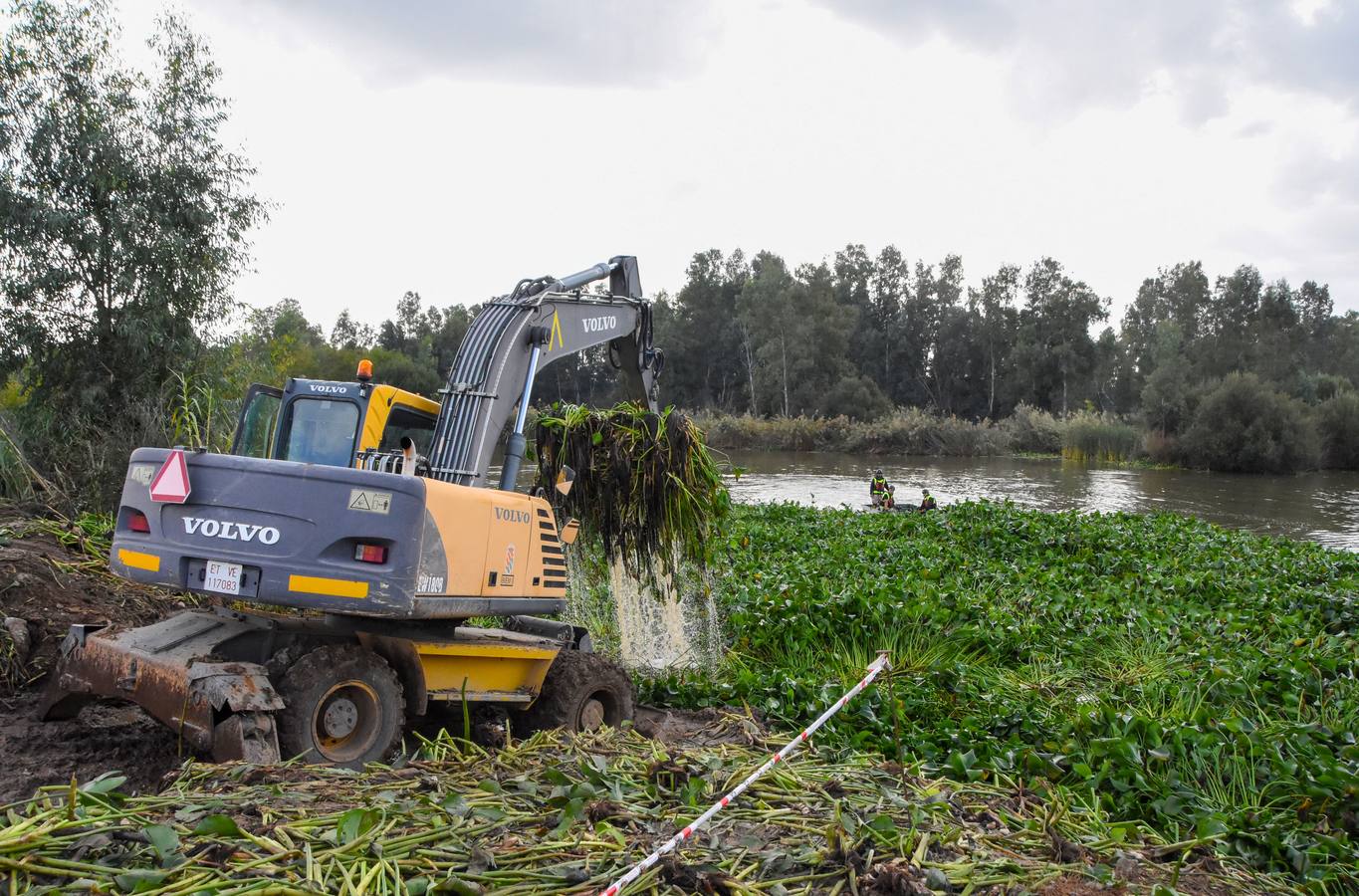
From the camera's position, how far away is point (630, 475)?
832 centimetres

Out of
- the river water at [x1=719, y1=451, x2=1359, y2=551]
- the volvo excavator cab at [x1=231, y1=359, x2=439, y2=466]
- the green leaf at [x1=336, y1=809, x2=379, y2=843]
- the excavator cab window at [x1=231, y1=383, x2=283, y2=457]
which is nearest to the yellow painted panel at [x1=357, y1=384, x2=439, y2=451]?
the volvo excavator cab at [x1=231, y1=359, x2=439, y2=466]

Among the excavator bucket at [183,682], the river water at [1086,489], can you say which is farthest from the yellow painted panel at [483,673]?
the river water at [1086,489]

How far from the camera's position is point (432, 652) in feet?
20.6

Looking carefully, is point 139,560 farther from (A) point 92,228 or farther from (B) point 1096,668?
(A) point 92,228

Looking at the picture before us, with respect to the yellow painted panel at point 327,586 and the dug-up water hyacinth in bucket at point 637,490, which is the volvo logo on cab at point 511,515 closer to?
the yellow painted panel at point 327,586

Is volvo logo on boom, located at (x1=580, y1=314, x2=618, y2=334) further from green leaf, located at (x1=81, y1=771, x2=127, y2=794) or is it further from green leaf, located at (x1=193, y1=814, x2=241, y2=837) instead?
green leaf, located at (x1=193, y1=814, x2=241, y2=837)

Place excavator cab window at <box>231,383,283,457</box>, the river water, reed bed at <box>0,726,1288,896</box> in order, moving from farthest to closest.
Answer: the river water → excavator cab window at <box>231,383,283,457</box> → reed bed at <box>0,726,1288,896</box>

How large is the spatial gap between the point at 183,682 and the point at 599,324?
4228mm

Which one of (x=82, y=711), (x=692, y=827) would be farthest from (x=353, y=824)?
(x=82, y=711)

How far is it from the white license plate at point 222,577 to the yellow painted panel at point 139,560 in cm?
36

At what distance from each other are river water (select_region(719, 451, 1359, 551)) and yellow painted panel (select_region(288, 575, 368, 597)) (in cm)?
1628

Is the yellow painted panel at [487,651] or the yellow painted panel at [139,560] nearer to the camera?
the yellow painted panel at [139,560]

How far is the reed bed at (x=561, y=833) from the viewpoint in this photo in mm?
3229

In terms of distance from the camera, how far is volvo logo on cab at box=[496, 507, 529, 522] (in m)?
6.35
